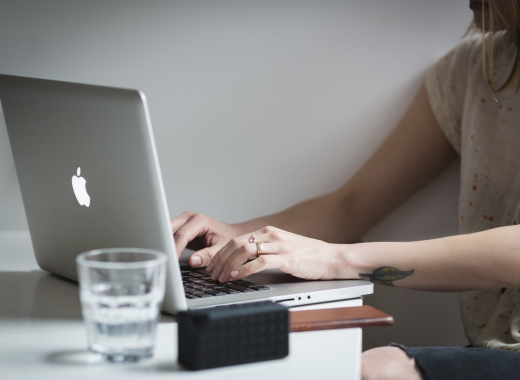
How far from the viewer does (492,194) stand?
129 cm

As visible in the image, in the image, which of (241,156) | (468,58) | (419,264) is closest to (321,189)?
(241,156)

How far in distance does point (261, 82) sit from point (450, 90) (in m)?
0.45

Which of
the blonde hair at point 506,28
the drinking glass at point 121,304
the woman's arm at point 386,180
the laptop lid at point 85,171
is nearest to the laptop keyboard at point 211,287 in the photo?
the laptop lid at point 85,171

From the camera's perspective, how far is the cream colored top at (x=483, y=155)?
3.94 feet

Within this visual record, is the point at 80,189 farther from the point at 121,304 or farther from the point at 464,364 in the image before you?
the point at 464,364

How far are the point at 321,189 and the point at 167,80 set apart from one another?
0.48 meters

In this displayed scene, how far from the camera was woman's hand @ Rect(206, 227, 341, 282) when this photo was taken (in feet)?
2.92

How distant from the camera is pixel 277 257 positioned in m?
0.90

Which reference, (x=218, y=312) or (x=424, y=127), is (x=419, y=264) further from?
(x=424, y=127)

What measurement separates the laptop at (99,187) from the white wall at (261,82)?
0.44 m

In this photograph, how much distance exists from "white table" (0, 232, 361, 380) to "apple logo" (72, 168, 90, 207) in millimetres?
145

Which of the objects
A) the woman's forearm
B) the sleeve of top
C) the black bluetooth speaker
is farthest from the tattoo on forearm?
the sleeve of top

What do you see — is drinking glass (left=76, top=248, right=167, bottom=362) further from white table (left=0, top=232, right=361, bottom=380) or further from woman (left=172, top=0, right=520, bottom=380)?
woman (left=172, top=0, right=520, bottom=380)

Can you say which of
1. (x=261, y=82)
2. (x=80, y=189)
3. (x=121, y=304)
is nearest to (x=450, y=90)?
(x=261, y=82)
